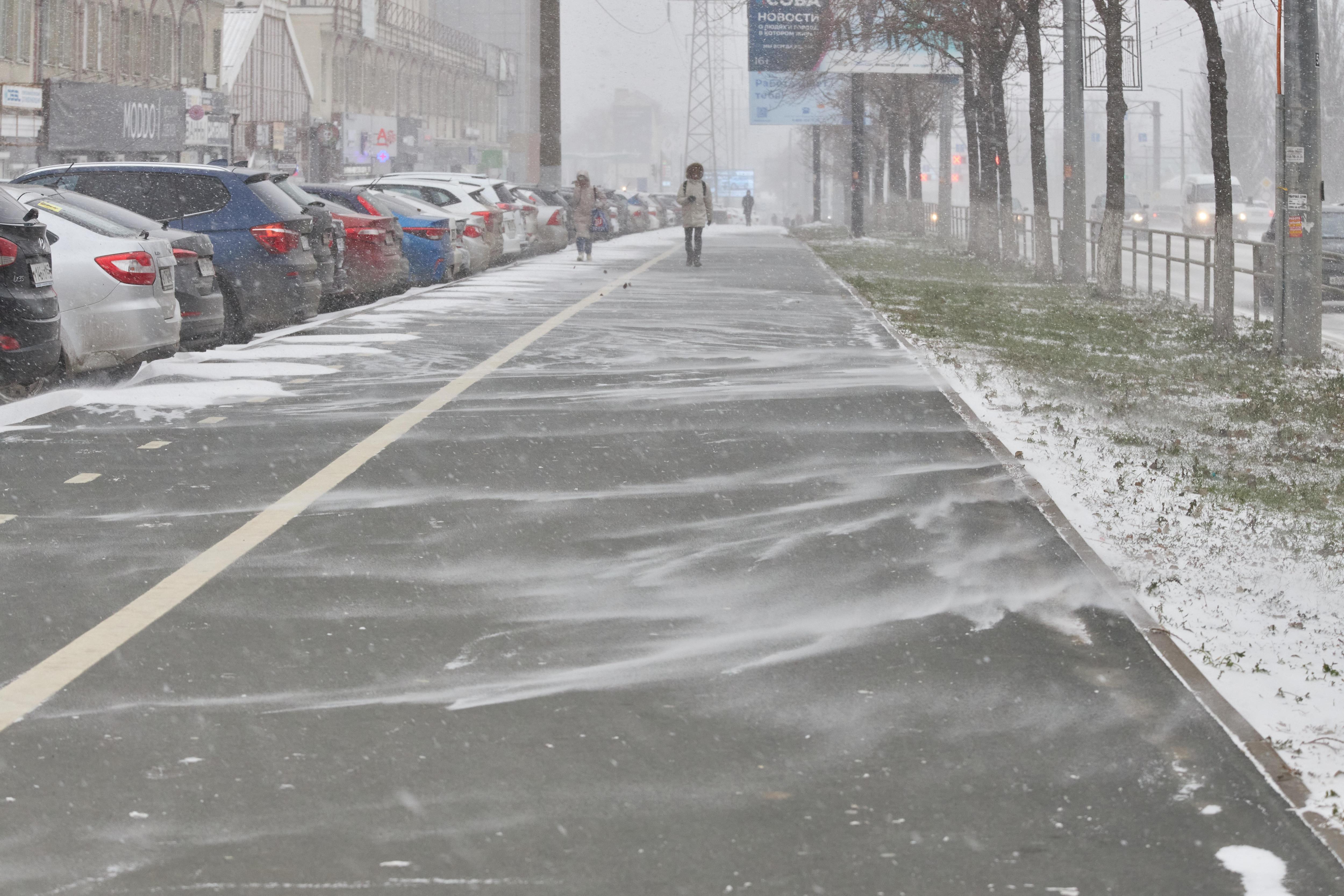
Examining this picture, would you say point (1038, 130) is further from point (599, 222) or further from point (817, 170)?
point (817, 170)

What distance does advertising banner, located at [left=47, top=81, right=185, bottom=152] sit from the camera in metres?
47.2

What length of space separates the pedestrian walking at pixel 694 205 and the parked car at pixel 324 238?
10785mm

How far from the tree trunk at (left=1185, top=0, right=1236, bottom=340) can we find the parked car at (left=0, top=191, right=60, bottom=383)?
1185cm

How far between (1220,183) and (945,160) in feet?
139

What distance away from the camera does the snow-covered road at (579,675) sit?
4.18 m

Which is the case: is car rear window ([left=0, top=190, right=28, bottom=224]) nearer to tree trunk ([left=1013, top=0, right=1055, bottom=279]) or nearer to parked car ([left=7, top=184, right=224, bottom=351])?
parked car ([left=7, top=184, right=224, bottom=351])

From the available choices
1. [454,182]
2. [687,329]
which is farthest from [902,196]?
[687,329]

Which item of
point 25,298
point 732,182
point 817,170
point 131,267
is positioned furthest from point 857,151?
point 732,182

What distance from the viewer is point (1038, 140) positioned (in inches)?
1272

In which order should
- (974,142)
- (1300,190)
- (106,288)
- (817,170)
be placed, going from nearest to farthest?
1. (106,288)
2. (1300,190)
3. (974,142)
4. (817,170)

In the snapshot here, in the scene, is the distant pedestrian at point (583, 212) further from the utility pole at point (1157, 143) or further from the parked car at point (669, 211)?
the utility pole at point (1157, 143)

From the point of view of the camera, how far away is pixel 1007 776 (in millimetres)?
4715

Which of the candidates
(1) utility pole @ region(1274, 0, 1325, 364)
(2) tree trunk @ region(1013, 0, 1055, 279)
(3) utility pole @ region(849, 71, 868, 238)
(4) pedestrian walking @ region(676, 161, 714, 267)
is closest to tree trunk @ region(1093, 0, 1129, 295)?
(2) tree trunk @ region(1013, 0, 1055, 279)

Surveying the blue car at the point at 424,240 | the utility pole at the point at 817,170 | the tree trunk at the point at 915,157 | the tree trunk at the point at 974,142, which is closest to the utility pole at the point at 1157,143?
the utility pole at the point at 817,170
